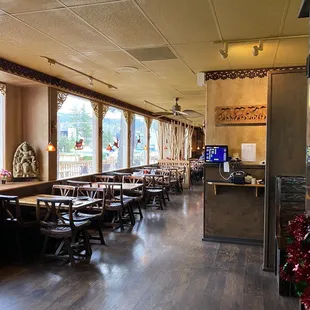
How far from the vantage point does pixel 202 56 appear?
421 centimetres

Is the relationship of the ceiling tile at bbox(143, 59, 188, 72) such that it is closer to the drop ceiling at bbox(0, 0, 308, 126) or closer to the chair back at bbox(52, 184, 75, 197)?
the drop ceiling at bbox(0, 0, 308, 126)

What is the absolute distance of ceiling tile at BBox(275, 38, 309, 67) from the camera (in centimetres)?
361

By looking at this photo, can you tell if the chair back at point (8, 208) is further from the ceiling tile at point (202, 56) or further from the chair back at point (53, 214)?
the ceiling tile at point (202, 56)

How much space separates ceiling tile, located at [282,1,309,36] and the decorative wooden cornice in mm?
3686

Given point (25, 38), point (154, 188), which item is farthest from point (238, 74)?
point (154, 188)

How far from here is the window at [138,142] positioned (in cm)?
998

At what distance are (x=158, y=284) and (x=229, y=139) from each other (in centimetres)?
258

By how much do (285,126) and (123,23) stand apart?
81.7 inches

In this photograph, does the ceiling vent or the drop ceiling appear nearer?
the drop ceiling

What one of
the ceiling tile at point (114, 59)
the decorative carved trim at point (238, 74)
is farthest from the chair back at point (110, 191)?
the decorative carved trim at point (238, 74)

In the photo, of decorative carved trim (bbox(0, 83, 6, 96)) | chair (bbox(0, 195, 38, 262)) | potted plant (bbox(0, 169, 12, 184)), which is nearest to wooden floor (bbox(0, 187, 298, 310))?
chair (bbox(0, 195, 38, 262))

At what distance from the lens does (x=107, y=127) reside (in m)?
8.37

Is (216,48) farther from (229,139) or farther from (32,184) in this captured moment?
(32,184)

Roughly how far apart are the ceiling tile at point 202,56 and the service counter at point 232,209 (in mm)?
1507
